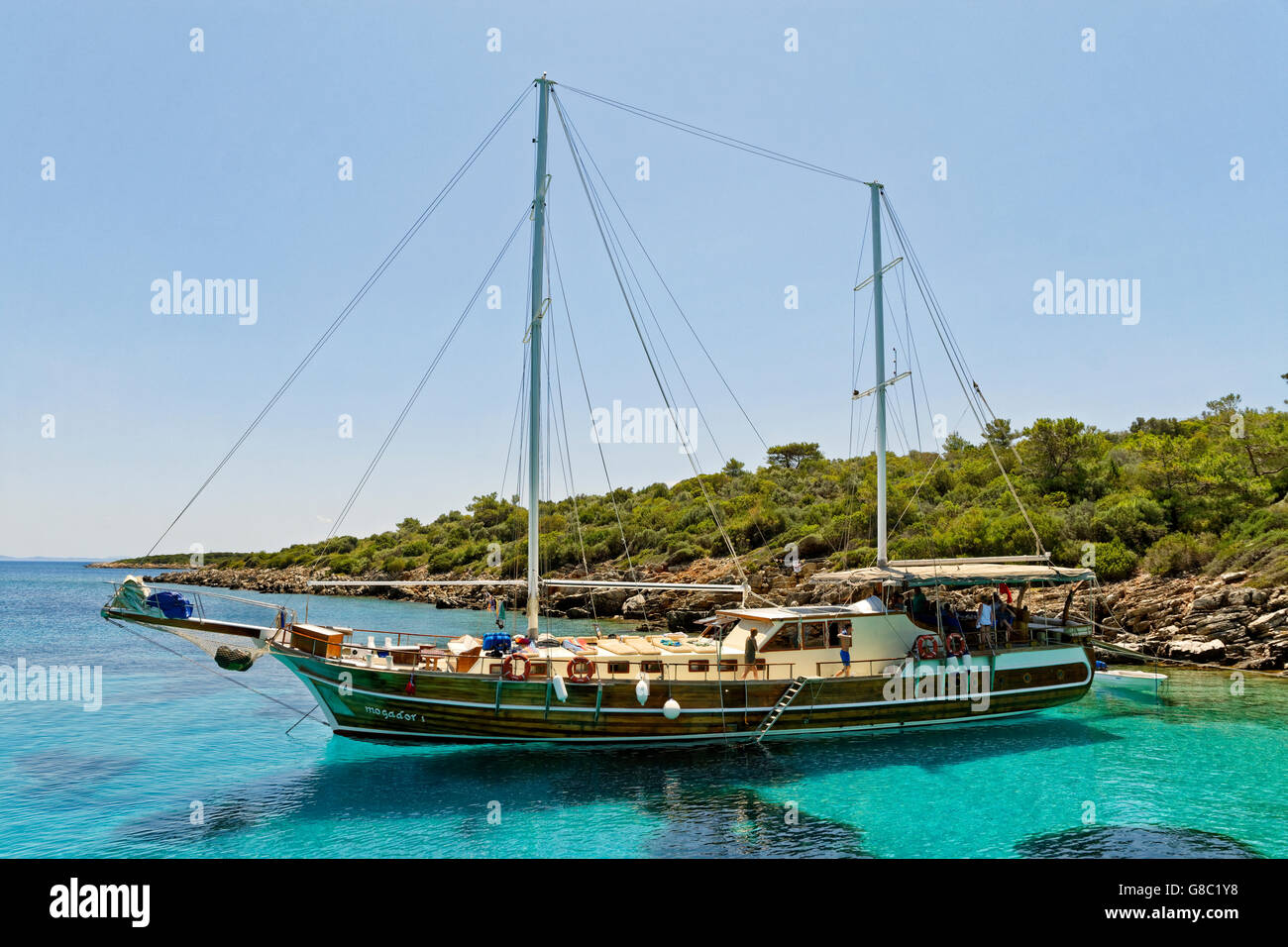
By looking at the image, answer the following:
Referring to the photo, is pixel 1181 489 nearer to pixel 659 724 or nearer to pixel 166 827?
pixel 659 724

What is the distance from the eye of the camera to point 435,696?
16.0 metres

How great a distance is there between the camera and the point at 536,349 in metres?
18.3

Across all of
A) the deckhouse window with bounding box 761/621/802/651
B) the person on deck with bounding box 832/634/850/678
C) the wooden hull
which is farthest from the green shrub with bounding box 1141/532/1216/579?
the deckhouse window with bounding box 761/621/802/651

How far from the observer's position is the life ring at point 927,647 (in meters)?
18.5

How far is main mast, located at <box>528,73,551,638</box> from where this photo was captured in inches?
702

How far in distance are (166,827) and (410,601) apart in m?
51.8

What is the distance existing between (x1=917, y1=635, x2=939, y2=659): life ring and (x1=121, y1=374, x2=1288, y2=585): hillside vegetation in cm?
522

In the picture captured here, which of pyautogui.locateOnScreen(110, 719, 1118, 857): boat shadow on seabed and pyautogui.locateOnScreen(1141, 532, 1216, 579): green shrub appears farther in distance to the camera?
pyautogui.locateOnScreen(1141, 532, 1216, 579): green shrub

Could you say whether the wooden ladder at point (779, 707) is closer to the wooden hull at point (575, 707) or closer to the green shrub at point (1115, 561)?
the wooden hull at point (575, 707)

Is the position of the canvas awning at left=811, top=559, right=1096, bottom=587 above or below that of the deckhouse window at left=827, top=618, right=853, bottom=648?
above

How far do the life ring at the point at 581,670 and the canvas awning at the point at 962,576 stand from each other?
774cm

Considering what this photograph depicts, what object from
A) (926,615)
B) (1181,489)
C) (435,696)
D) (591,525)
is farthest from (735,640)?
(591,525)

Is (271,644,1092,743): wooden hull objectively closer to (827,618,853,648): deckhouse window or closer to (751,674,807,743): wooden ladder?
(751,674,807,743): wooden ladder

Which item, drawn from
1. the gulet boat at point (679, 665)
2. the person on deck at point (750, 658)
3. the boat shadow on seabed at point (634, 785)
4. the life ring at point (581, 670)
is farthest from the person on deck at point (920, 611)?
the life ring at point (581, 670)
